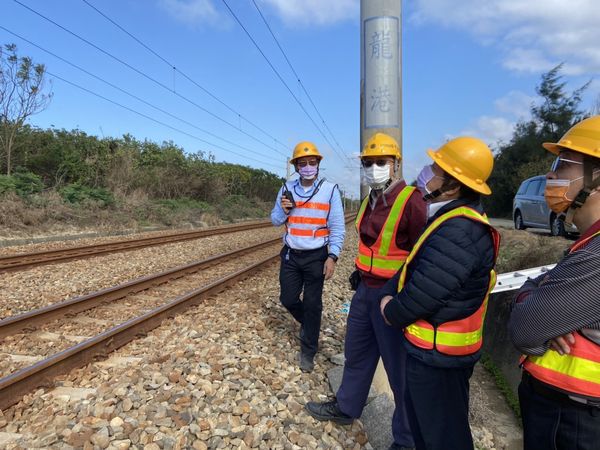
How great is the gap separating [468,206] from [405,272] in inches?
17.3

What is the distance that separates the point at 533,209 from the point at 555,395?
38.9 ft

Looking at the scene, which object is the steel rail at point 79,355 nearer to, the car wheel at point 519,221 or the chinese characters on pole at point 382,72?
the chinese characters on pole at point 382,72

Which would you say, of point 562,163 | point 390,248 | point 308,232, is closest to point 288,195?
point 308,232

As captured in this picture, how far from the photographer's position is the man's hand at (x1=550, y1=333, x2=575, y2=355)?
1517 millimetres

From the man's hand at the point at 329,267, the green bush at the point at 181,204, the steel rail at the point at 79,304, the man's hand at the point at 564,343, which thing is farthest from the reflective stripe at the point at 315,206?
the green bush at the point at 181,204

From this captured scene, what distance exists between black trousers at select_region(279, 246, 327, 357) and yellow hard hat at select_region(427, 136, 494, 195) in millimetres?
2104

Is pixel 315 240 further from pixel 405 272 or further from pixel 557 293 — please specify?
pixel 557 293

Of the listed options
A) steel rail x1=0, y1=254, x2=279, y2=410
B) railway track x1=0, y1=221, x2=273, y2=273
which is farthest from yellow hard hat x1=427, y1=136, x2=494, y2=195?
railway track x1=0, y1=221, x2=273, y2=273

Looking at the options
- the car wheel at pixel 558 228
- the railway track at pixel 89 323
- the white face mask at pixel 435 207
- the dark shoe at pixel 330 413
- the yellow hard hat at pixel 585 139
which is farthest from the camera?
the car wheel at pixel 558 228

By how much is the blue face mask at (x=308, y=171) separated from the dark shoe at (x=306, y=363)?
167 cm

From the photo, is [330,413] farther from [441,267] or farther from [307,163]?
[307,163]

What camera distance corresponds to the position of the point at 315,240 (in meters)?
4.01

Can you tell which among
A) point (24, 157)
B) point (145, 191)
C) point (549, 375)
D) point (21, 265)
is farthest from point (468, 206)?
point (145, 191)

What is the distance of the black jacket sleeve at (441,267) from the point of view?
1893mm
